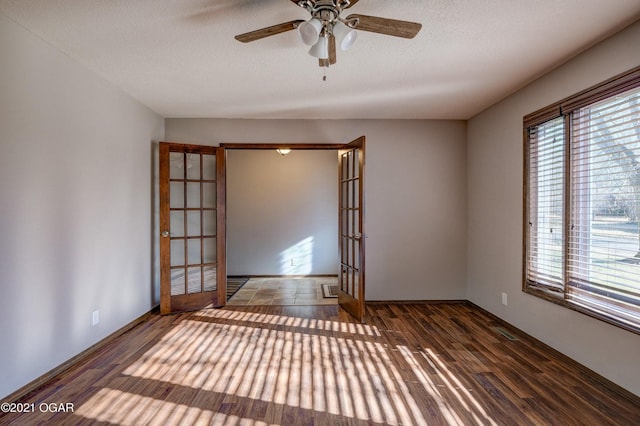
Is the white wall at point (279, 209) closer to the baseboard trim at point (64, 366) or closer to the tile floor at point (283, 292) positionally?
the tile floor at point (283, 292)

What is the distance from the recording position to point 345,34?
6.55 ft

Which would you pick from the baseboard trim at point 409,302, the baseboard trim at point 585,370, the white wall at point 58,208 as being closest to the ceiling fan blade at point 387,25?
the white wall at point 58,208

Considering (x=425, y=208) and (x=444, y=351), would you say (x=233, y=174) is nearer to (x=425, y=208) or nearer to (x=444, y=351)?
(x=425, y=208)

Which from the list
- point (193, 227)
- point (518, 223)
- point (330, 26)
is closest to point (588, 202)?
point (518, 223)

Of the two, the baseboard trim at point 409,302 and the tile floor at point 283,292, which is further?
the tile floor at point 283,292

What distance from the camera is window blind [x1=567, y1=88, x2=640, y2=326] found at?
2.20m

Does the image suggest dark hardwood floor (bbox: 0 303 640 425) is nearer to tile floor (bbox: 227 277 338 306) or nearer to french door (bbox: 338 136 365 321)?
french door (bbox: 338 136 365 321)

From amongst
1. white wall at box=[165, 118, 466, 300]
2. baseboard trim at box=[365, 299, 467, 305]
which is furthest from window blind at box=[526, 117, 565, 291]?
baseboard trim at box=[365, 299, 467, 305]

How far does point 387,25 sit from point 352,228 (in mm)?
2608

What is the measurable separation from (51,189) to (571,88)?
411 cm

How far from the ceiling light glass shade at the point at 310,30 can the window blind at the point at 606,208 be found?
211 cm

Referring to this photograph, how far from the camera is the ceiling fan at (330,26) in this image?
1.79 meters

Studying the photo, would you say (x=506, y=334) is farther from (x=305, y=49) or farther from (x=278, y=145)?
(x=278, y=145)

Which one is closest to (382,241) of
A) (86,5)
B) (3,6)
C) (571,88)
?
(571,88)
